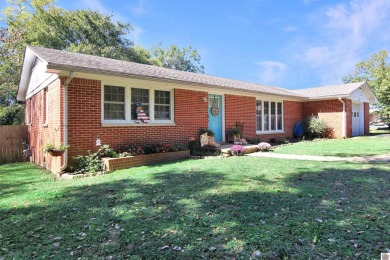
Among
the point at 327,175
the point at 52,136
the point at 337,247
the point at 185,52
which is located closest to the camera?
the point at 337,247

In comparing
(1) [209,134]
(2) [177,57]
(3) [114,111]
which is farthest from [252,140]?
(2) [177,57]

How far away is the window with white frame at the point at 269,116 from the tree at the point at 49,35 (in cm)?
1624

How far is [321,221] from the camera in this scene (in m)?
3.28

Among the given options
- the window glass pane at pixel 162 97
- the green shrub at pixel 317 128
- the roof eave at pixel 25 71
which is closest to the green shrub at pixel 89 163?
the window glass pane at pixel 162 97

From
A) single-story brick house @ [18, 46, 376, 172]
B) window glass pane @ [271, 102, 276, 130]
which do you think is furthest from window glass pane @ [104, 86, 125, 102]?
window glass pane @ [271, 102, 276, 130]

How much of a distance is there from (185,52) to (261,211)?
1596 inches

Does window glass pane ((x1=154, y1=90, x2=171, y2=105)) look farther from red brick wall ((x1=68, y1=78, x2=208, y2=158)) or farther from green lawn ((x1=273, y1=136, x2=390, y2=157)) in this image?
green lawn ((x1=273, y1=136, x2=390, y2=157))

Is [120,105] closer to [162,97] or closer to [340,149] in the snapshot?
[162,97]

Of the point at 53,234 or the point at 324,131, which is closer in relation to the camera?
the point at 53,234

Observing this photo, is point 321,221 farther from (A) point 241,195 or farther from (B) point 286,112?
(B) point 286,112

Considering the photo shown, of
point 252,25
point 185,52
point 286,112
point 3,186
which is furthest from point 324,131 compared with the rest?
point 185,52

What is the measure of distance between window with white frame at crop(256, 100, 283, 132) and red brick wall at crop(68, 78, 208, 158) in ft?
17.3

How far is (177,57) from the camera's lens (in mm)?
40875

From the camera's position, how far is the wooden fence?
37.7 ft
